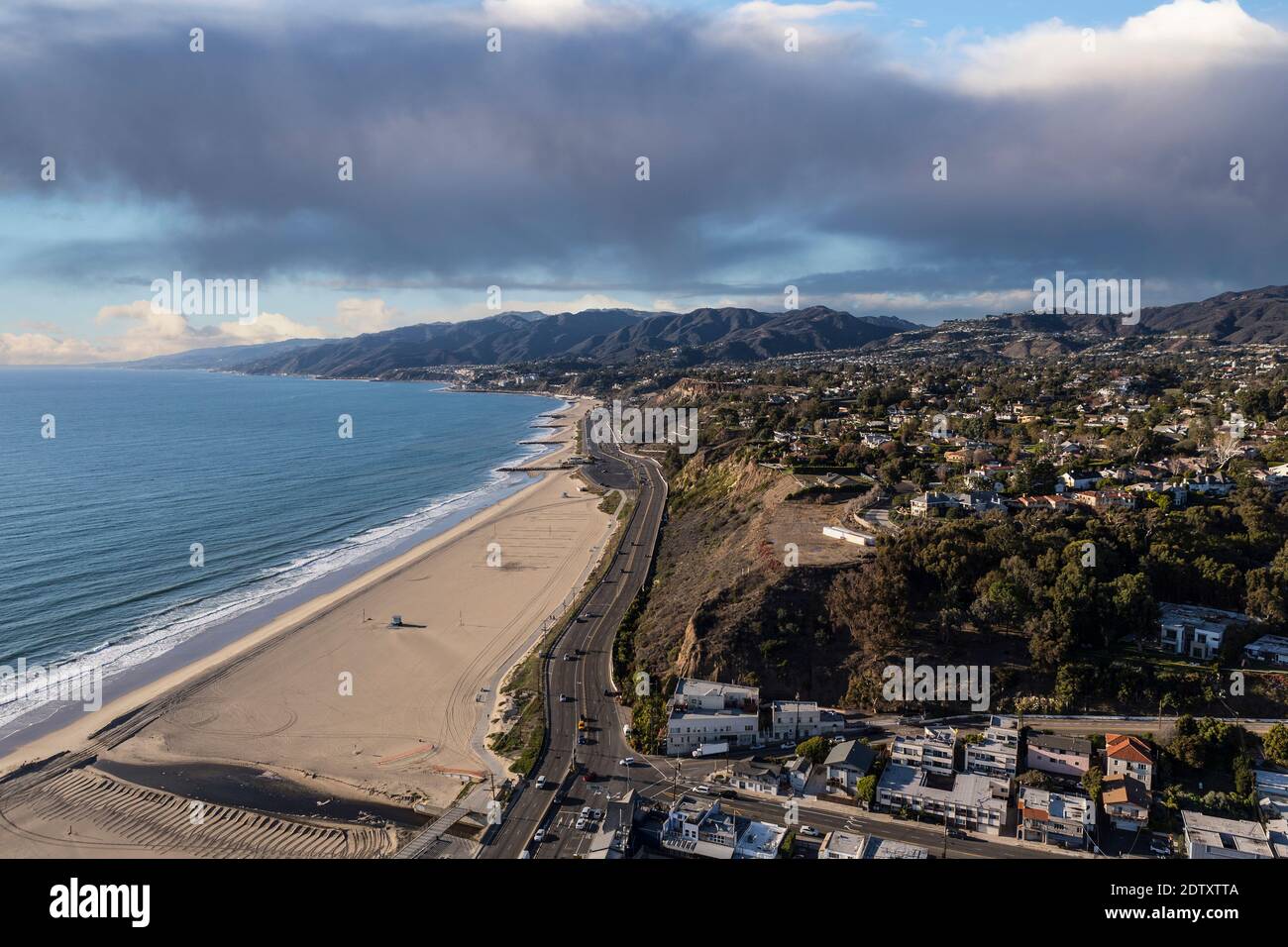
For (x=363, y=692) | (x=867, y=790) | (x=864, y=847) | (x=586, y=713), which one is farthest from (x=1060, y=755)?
(x=363, y=692)

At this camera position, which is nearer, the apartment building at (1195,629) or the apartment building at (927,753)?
the apartment building at (927,753)

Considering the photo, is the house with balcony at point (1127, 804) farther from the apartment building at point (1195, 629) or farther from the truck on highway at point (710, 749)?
the truck on highway at point (710, 749)

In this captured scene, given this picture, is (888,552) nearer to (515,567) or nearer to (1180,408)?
(515,567)

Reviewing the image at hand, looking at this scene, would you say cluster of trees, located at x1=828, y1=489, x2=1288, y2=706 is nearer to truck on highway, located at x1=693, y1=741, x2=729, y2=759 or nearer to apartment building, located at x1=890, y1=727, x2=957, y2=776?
apartment building, located at x1=890, y1=727, x2=957, y2=776

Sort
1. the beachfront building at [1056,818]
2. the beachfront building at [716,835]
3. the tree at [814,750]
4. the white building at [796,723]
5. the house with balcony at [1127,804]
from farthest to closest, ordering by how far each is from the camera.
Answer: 1. the white building at [796,723]
2. the tree at [814,750]
3. the house with balcony at [1127,804]
4. the beachfront building at [1056,818]
5. the beachfront building at [716,835]

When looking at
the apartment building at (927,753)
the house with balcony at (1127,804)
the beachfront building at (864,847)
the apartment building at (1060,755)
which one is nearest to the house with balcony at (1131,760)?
the house with balcony at (1127,804)

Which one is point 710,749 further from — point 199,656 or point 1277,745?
point 199,656
